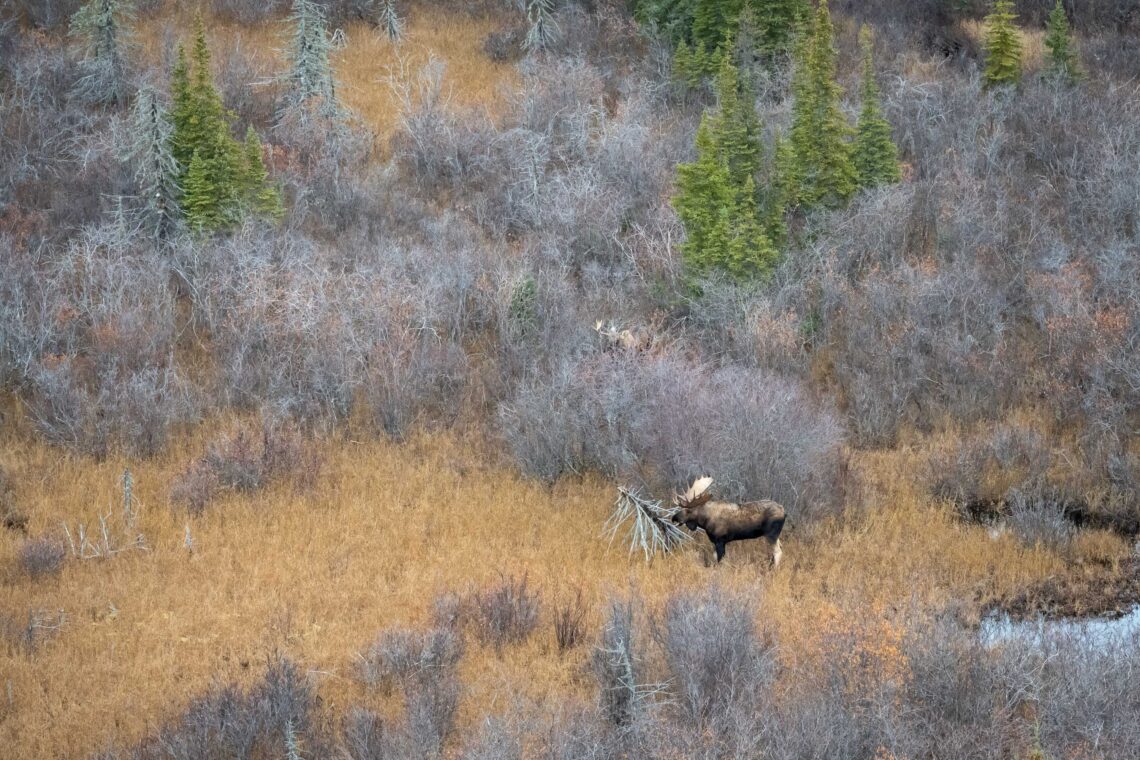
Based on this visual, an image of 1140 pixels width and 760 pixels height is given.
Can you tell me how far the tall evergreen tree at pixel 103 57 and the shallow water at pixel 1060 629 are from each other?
20898 mm

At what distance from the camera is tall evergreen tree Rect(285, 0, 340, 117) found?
81.4 ft

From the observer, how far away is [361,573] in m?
13.3

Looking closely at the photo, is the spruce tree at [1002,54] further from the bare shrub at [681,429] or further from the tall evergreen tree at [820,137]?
the bare shrub at [681,429]

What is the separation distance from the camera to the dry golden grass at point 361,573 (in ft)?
36.0

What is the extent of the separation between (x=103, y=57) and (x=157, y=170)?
616 cm

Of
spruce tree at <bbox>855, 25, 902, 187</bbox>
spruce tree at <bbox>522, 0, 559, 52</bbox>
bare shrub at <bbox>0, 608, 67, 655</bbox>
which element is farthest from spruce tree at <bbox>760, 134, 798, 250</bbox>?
bare shrub at <bbox>0, 608, 67, 655</bbox>

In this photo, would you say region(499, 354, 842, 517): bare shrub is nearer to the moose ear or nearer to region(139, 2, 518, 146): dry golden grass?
the moose ear

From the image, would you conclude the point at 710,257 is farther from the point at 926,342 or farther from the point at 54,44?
the point at 54,44

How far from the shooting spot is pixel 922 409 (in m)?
17.5

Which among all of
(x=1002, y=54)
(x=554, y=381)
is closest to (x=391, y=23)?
(x=1002, y=54)

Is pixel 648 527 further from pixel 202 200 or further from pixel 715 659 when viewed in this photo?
pixel 202 200

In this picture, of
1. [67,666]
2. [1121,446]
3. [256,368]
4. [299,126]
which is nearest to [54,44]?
[299,126]

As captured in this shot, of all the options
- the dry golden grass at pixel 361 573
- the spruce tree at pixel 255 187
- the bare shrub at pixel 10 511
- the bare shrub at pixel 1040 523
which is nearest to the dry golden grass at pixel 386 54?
the spruce tree at pixel 255 187

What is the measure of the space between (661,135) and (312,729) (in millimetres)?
17271
